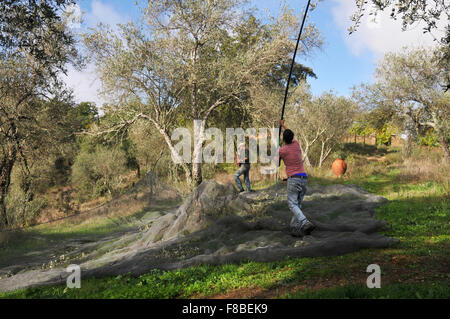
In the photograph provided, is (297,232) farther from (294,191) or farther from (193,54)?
(193,54)

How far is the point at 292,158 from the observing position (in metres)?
6.73

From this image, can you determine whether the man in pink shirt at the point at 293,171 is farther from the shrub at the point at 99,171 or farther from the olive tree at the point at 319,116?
the shrub at the point at 99,171

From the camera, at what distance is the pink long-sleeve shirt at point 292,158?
672 centimetres

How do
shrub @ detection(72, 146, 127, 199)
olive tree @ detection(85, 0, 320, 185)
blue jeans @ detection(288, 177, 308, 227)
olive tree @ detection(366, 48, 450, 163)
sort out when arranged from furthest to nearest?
shrub @ detection(72, 146, 127, 199)
olive tree @ detection(366, 48, 450, 163)
olive tree @ detection(85, 0, 320, 185)
blue jeans @ detection(288, 177, 308, 227)

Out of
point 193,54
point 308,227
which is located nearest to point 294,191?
point 308,227

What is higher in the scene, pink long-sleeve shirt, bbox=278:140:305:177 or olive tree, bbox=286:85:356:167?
olive tree, bbox=286:85:356:167

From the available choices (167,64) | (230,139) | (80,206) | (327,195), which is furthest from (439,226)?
(80,206)

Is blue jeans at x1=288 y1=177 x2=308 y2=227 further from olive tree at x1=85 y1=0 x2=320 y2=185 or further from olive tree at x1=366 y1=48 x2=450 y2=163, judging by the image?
olive tree at x1=366 y1=48 x2=450 y2=163

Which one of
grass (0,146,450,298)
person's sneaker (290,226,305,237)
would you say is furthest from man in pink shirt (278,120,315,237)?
grass (0,146,450,298)

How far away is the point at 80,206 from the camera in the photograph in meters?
26.9

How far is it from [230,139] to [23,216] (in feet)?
40.1

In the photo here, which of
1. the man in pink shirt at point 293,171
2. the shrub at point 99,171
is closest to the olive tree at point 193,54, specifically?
the man in pink shirt at point 293,171

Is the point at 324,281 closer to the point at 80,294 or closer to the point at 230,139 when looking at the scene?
the point at 80,294

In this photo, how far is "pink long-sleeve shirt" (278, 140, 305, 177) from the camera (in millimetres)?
6719
